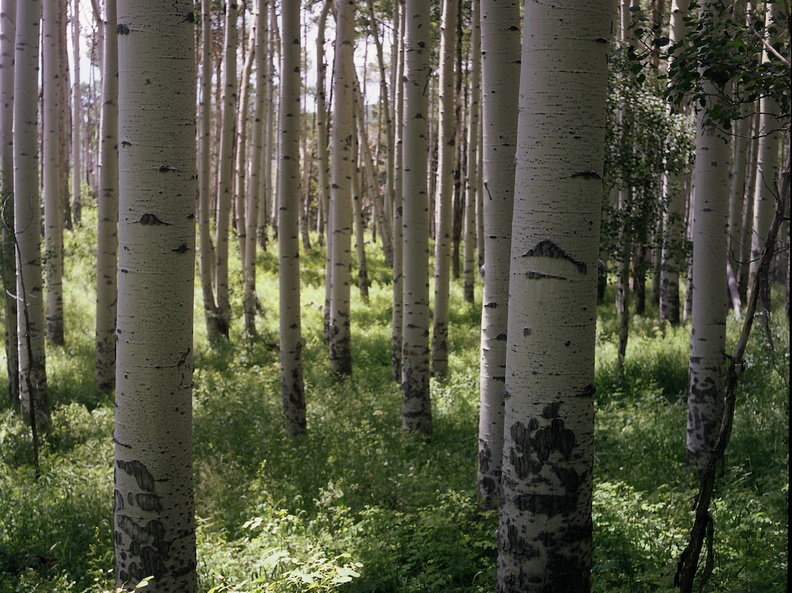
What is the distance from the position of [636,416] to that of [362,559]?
458cm

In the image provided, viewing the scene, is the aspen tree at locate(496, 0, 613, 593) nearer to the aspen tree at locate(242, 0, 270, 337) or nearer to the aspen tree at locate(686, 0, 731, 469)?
the aspen tree at locate(686, 0, 731, 469)

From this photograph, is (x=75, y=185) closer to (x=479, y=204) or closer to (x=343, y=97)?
(x=479, y=204)

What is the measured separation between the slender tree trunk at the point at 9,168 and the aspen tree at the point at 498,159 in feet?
17.8

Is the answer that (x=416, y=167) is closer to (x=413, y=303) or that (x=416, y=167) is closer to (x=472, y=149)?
(x=413, y=303)

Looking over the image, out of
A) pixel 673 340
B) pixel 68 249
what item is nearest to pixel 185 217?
pixel 673 340

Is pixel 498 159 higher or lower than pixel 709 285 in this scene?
higher

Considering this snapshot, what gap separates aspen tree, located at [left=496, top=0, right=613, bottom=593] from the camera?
8.90ft

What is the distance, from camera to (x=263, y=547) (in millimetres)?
4711

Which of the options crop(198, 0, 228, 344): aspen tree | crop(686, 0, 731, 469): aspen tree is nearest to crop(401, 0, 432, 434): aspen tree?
crop(686, 0, 731, 469): aspen tree

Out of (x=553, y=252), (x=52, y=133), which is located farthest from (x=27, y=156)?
(x=553, y=252)

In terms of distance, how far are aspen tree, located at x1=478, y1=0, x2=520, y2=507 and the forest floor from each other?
3.99 feet

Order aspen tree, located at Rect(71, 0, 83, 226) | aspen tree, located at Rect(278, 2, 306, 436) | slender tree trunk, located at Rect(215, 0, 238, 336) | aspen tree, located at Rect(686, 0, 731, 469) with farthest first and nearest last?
aspen tree, located at Rect(71, 0, 83, 226)
slender tree trunk, located at Rect(215, 0, 238, 336)
aspen tree, located at Rect(278, 2, 306, 436)
aspen tree, located at Rect(686, 0, 731, 469)

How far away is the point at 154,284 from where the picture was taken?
10.9ft

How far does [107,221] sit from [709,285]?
728cm
